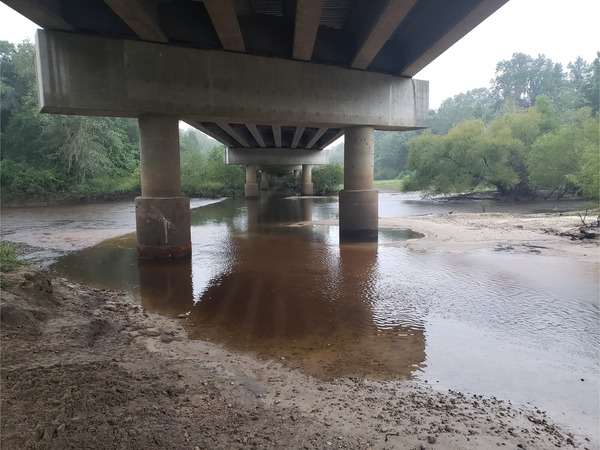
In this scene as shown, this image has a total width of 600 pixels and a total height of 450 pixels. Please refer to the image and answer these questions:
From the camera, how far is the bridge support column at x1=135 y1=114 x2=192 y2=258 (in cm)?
1093

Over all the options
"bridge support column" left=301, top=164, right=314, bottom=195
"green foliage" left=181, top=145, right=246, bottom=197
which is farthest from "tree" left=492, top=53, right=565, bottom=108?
"green foliage" left=181, top=145, right=246, bottom=197

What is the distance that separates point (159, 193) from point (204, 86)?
10.8 feet

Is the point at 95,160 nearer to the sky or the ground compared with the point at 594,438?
nearer to the sky

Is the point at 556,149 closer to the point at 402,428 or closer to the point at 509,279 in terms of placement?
the point at 509,279

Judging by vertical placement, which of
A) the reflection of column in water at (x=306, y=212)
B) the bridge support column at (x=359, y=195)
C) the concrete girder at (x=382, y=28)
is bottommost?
the reflection of column in water at (x=306, y=212)

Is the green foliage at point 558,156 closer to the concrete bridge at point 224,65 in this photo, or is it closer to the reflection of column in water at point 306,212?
the reflection of column in water at point 306,212

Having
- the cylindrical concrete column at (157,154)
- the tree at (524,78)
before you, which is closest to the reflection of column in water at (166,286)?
the cylindrical concrete column at (157,154)

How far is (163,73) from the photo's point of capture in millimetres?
10734

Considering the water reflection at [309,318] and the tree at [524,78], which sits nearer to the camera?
the water reflection at [309,318]

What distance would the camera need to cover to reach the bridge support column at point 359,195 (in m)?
14.2

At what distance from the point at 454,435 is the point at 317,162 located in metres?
42.9

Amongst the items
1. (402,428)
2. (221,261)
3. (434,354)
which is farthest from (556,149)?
(402,428)

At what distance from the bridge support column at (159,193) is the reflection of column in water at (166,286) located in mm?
526

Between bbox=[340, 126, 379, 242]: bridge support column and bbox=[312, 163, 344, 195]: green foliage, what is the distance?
41.5m
